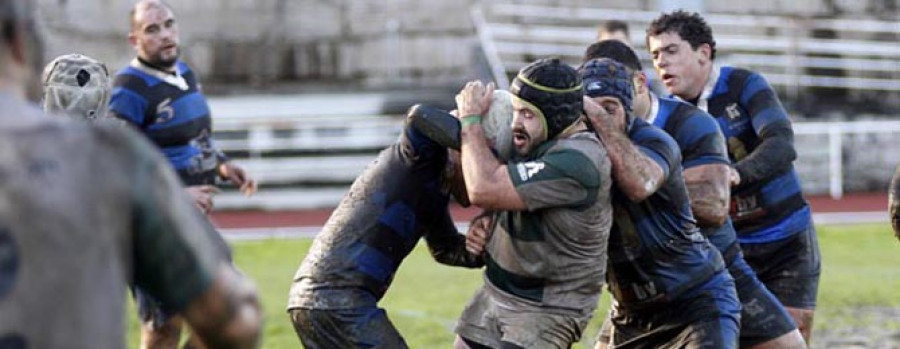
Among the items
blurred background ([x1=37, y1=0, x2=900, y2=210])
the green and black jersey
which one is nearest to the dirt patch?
the green and black jersey

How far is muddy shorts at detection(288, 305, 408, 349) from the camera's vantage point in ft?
19.7

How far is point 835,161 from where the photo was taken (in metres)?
26.3

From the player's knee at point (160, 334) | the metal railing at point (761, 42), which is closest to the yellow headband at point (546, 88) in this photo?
the player's knee at point (160, 334)

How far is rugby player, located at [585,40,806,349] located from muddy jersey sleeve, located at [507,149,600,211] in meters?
0.94

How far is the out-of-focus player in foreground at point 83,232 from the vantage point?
9.16 feet

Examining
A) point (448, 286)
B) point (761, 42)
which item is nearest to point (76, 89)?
point (448, 286)

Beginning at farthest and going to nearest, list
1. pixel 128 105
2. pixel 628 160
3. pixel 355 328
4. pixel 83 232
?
pixel 128 105, pixel 355 328, pixel 628 160, pixel 83 232

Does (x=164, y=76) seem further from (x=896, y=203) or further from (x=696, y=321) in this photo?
(x=896, y=203)

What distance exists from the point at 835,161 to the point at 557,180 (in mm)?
21329

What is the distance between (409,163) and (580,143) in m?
0.62

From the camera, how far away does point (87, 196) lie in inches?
113

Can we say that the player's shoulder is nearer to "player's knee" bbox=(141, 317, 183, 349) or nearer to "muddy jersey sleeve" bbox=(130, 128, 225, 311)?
"muddy jersey sleeve" bbox=(130, 128, 225, 311)

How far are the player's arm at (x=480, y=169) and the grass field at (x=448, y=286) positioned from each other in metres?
5.42

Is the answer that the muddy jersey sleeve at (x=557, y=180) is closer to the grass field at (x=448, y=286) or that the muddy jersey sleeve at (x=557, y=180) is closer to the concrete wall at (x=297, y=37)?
the grass field at (x=448, y=286)
